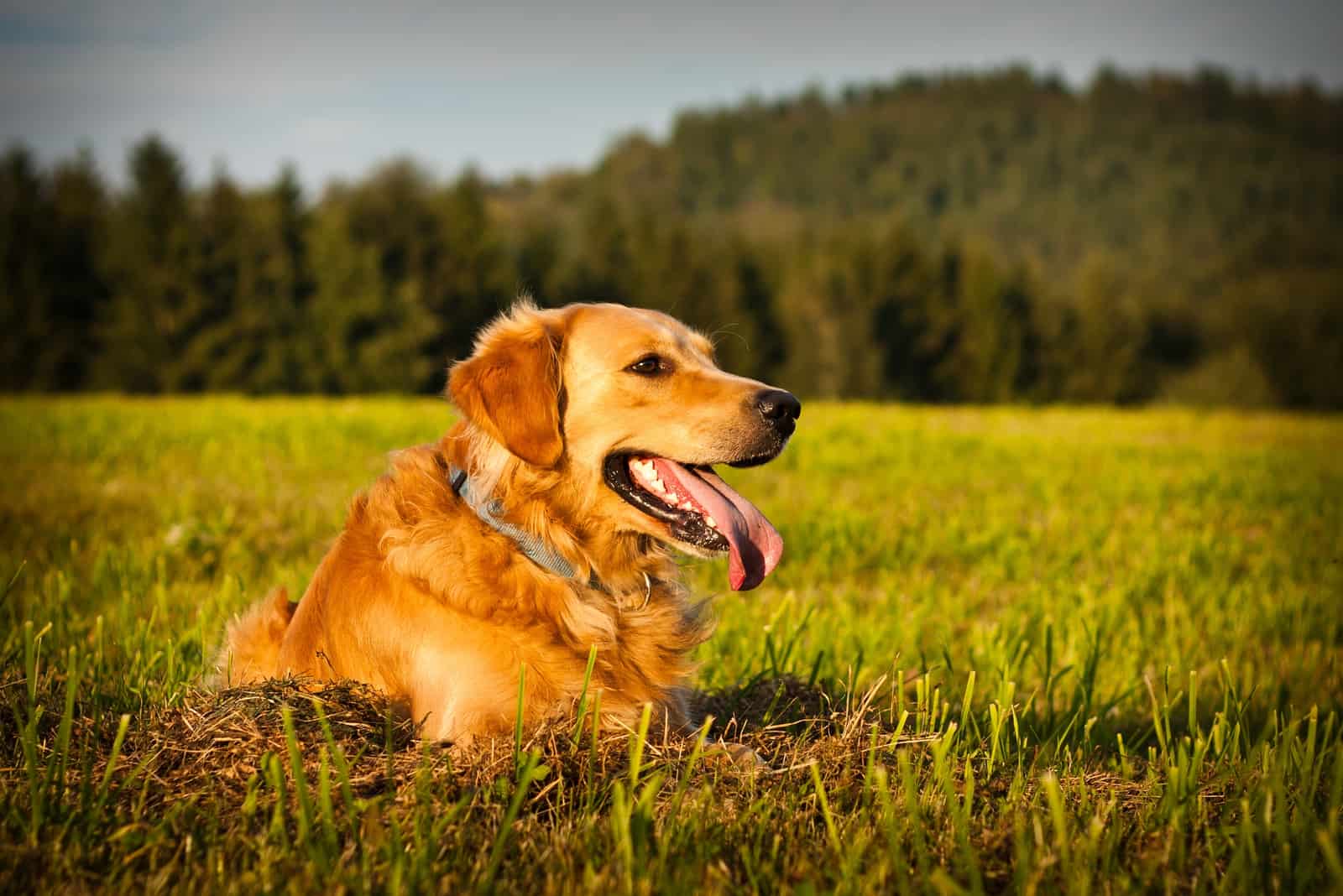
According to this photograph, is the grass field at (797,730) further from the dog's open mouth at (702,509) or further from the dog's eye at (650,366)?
the dog's eye at (650,366)

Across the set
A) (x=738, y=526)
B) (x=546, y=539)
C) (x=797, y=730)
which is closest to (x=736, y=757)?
(x=797, y=730)

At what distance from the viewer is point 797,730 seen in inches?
134

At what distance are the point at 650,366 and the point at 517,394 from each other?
53 centimetres

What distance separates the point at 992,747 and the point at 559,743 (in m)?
1.34

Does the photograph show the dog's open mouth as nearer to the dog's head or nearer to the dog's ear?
the dog's head

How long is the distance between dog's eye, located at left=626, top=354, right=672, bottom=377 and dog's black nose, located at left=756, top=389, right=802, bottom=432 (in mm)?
388

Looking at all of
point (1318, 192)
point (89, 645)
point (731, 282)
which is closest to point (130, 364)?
point (731, 282)

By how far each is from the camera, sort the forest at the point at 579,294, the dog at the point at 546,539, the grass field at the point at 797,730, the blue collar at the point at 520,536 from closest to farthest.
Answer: the grass field at the point at 797,730 → the dog at the point at 546,539 → the blue collar at the point at 520,536 → the forest at the point at 579,294

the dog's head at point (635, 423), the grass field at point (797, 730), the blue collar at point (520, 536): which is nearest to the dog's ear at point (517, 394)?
the dog's head at point (635, 423)

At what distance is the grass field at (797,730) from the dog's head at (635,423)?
0.70 m

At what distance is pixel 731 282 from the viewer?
1875 inches

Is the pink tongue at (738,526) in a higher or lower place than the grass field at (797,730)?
higher

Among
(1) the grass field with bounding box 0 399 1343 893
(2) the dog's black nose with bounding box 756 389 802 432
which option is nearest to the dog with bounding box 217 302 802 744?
(2) the dog's black nose with bounding box 756 389 802 432

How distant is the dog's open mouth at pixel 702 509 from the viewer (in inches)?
134
